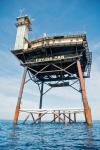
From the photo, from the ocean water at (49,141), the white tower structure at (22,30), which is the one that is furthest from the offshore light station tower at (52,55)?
the ocean water at (49,141)

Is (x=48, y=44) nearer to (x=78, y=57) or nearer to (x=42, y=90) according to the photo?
(x=78, y=57)

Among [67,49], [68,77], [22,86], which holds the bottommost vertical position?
[22,86]

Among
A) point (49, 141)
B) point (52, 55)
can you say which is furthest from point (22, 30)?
point (49, 141)

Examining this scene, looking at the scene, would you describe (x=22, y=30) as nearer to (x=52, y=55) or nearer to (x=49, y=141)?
(x=52, y=55)

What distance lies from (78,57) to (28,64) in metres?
6.85

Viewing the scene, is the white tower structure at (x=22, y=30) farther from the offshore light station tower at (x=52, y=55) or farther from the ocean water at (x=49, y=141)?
the ocean water at (x=49, y=141)

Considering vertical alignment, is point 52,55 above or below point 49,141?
above

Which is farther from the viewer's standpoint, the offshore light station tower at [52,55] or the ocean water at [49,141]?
the offshore light station tower at [52,55]

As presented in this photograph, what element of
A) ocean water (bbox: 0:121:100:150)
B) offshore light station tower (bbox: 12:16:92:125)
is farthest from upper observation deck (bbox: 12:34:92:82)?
ocean water (bbox: 0:121:100:150)

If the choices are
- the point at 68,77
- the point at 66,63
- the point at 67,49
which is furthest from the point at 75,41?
the point at 68,77

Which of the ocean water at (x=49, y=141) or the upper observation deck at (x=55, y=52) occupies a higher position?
the upper observation deck at (x=55, y=52)

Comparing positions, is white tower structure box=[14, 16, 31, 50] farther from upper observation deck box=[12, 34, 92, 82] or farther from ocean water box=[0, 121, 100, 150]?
ocean water box=[0, 121, 100, 150]

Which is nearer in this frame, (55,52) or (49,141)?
(49,141)

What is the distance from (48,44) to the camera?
2459cm
